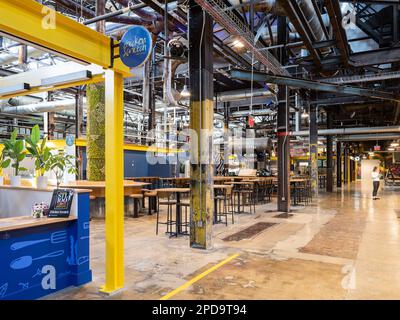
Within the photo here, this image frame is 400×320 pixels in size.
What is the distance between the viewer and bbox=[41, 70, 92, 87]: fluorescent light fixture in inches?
134

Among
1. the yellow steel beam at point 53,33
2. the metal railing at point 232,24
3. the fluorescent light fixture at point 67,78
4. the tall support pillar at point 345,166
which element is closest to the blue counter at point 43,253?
the fluorescent light fixture at point 67,78

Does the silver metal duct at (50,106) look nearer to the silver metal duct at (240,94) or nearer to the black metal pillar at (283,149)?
the silver metal duct at (240,94)

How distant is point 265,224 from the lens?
7336 millimetres

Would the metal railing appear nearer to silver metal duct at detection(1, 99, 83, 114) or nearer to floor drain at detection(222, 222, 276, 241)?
floor drain at detection(222, 222, 276, 241)

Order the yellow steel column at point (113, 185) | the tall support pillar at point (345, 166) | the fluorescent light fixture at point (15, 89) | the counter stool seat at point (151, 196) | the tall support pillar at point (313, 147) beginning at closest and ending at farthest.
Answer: the yellow steel column at point (113, 185), the fluorescent light fixture at point (15, 89), the counter stool seat at point (151, 196), the tall support pillar at point (313, 147), the tall support pillar at point (345, 166)

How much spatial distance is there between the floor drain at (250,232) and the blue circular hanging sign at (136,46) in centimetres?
379

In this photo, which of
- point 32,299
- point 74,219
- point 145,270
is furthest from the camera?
point 145,270

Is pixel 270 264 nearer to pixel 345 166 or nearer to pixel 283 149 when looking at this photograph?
pixel 283 149

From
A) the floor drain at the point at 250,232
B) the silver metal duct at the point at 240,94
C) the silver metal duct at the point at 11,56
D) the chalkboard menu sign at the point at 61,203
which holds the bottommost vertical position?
the floor drain at the point at 250,232

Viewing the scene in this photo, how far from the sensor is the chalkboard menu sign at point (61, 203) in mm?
3375

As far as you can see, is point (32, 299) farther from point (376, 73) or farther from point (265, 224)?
point (376, 73)

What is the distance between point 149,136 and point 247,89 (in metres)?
4.15

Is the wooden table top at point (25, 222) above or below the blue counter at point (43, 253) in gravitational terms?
above
